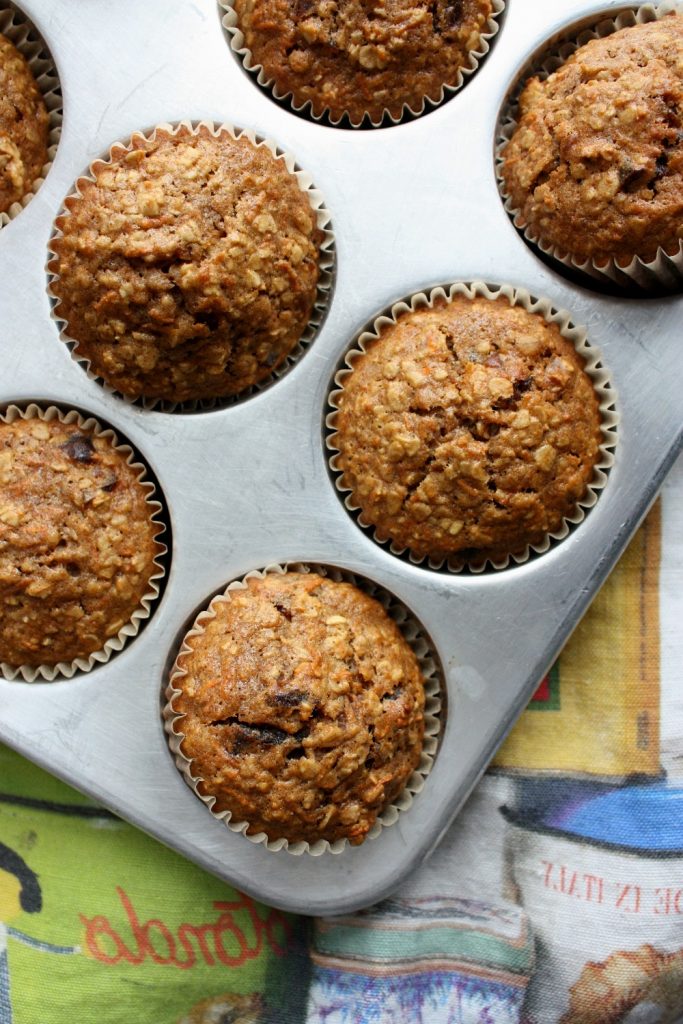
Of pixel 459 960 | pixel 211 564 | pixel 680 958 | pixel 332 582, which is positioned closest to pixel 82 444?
pixel 211 564

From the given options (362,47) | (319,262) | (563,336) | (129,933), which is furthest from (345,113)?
(129,933)

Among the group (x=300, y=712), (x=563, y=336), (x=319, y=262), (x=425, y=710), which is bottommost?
(x=425, y=710)

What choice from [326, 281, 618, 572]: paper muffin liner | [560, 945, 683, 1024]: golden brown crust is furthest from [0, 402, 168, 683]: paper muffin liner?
[560, 945, 683, 1024]: golden brown crust

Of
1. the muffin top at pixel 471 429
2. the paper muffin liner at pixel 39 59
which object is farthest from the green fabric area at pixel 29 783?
the paper muffin liner at pixel 39 59

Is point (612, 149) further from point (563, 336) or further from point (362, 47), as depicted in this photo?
point (362, 47)

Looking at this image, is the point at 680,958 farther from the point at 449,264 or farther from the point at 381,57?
the point at 381,57
